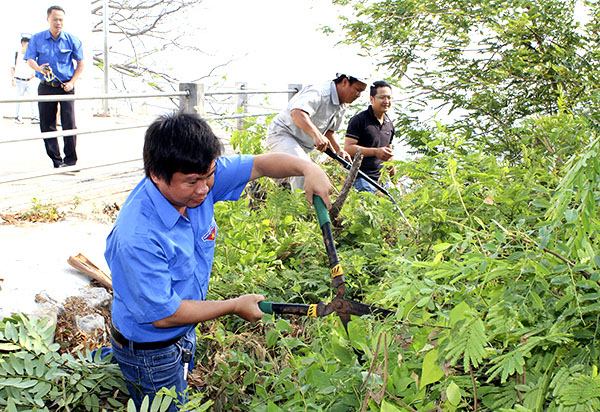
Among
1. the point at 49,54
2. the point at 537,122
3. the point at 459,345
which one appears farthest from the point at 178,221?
the point at 49,54

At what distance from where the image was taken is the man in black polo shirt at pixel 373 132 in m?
5.73

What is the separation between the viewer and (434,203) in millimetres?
2545

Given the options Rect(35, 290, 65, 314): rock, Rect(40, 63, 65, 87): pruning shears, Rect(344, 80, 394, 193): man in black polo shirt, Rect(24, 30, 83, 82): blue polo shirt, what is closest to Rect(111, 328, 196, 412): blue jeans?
Rect(35, 290, 65, 314): rock

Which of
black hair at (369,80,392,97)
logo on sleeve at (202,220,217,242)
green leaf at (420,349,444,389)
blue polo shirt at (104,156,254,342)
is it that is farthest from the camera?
black hair at (369,80,392,97)

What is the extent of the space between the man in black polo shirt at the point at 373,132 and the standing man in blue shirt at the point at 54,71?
3.70 meters

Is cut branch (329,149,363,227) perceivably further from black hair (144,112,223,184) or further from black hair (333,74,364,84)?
black hair (333,74,364,84)

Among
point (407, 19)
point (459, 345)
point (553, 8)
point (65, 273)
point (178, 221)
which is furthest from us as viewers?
point (407, 19)

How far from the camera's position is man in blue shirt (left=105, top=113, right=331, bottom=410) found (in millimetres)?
2092

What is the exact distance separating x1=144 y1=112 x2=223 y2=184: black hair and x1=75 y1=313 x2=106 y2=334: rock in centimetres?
156

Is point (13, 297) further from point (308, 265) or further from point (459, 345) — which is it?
point (459, 345)

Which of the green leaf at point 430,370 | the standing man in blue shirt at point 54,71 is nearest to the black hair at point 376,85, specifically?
the standing man in blue shirt at point 54,71

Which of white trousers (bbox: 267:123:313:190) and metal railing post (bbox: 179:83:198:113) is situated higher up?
metal railing post (bbox: 179:83:198:113)

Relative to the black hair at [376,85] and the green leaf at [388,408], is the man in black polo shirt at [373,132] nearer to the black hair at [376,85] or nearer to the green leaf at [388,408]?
the black hair at [376,85]

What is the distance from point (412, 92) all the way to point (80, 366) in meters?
5.10
